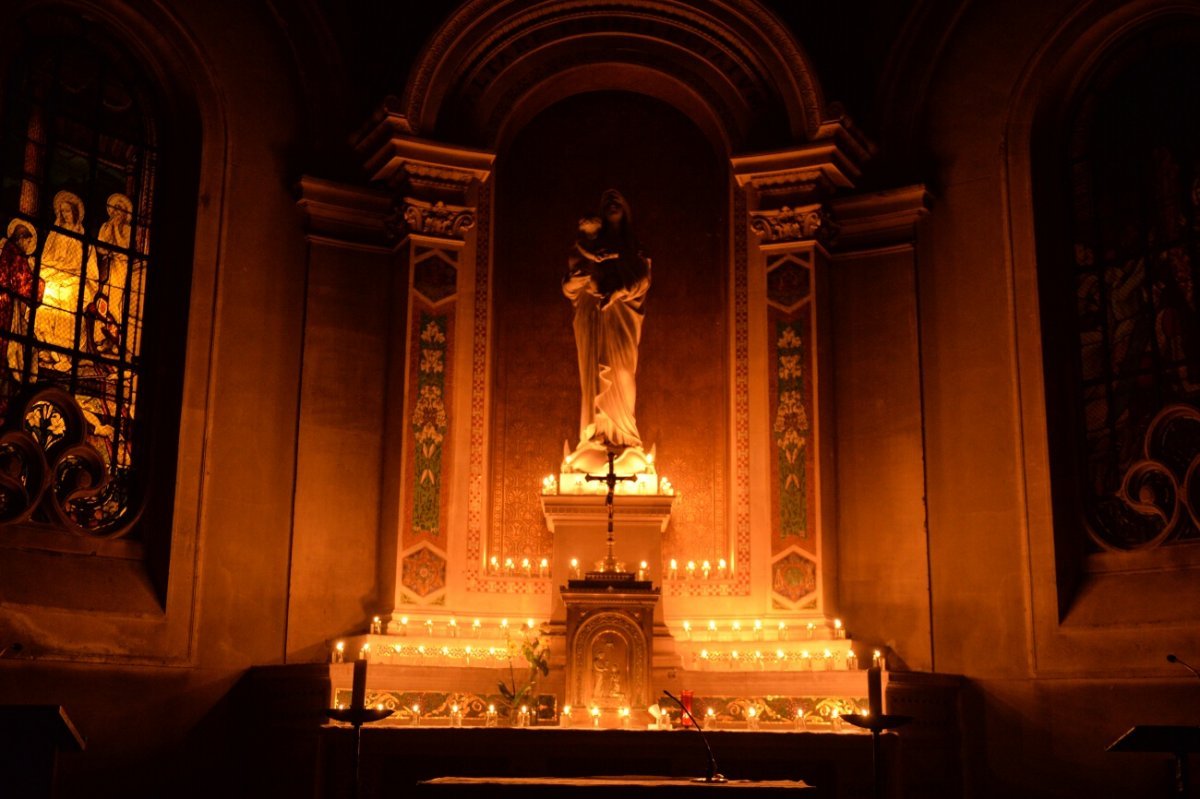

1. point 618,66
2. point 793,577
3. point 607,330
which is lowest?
point 793,577

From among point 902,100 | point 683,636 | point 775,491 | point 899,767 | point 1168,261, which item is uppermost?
point 902,100

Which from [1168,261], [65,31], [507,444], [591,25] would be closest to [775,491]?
[507,444]

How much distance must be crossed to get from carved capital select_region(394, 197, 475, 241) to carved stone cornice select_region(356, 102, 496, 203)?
0.09 m

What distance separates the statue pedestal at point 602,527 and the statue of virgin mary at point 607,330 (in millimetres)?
362

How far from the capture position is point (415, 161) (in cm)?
1520

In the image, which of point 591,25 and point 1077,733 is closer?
point 1077,733

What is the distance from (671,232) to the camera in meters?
16.3

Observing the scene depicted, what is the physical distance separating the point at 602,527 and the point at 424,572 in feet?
5.78

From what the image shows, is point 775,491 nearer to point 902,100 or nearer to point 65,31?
point 902,100

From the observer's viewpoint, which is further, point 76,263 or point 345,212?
point 345,212

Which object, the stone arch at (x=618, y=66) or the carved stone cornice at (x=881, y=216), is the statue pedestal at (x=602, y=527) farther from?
the stone arch at (x=618, y=66)

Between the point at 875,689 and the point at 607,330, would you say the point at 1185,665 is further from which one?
the point at 607,330

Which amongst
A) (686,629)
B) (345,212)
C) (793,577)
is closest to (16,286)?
(345,212)

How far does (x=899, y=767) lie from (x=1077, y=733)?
2.03 meters
